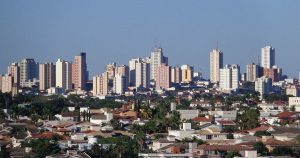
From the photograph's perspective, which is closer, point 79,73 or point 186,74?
point 79,73

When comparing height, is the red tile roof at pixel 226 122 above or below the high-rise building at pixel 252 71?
below

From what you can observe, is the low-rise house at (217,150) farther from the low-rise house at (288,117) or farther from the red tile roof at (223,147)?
the low-rise house at (288,117)

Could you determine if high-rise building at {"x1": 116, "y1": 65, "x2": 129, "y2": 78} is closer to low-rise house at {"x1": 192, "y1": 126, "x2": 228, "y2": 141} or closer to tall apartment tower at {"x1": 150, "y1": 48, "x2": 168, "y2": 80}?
tall apartment tower at {"x1": 150, "y1": 48, "x2": 168, "y2": 80}

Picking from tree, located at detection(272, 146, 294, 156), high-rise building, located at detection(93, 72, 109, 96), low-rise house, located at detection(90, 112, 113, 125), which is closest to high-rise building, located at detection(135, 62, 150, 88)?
high-rise building, located at detection(93, 72, 109, 96)

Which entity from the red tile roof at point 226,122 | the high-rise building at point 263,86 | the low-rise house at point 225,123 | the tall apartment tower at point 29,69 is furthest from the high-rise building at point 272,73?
the low-rise house at point 225,123

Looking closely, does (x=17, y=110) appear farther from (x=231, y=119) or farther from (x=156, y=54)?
(x=156, y=54)

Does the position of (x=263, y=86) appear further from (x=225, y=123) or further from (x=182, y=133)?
(x=182, y=133)

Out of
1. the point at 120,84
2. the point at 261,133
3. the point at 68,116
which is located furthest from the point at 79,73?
the point at 261,133
